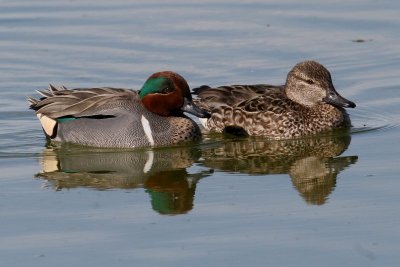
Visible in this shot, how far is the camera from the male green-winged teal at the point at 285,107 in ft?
45.8

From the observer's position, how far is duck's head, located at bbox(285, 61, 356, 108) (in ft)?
46.0

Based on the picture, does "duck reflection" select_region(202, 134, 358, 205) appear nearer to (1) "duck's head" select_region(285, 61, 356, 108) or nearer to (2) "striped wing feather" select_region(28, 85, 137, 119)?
(1) "duck's head" select_region(285, 61, 356, 108)

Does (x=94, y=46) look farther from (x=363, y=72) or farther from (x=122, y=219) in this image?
(x=122, y=219)

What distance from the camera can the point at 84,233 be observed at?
32.1ft

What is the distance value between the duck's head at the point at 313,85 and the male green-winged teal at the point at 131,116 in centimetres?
130

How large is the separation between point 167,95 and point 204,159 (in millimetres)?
971

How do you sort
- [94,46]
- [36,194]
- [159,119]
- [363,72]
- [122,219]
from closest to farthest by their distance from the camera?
[122,219], [36,194], [159,119], [363,72], [94,46]

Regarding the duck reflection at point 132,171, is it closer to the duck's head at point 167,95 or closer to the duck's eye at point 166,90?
the duck's head at point 167,95

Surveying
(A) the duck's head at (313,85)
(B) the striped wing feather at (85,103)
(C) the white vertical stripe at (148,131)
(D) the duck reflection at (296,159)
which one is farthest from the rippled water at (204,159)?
(A) the duck's head at (313,85)

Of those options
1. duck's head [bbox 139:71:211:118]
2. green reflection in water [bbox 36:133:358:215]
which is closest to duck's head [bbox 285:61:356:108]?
green reflection in water [bbox 36:133:358:215]

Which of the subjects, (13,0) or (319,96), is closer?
(319,96)

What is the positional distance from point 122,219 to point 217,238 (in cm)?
101

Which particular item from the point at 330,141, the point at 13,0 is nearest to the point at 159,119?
the point at 330,141

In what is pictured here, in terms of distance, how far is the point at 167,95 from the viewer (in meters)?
13.4
